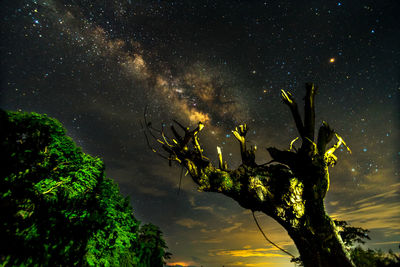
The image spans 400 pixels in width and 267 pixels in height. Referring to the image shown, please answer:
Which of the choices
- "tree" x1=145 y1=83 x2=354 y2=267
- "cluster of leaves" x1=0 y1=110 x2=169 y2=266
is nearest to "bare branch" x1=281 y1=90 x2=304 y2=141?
"tree" x1=145 y1=83 x2=354 y2=267

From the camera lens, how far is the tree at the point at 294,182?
7.63 m

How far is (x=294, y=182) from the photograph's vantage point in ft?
28.6

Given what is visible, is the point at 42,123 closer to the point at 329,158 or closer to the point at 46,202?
the point at 46,202

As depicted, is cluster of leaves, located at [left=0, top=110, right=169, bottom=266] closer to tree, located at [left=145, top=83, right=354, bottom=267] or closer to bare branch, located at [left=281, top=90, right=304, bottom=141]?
tree, located at [left=145, top=83, right=354, bottom=267]

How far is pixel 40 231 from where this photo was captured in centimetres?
503

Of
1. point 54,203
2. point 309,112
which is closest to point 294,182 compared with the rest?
point 309,112

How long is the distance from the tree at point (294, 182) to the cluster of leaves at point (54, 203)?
12.6ft

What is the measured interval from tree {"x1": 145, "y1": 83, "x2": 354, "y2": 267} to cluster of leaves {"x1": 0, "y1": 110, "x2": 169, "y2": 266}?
384cm

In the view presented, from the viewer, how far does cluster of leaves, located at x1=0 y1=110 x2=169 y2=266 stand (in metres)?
4.82

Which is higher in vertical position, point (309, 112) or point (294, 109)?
point (294, 109)

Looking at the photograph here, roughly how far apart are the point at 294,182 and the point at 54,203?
9554mm

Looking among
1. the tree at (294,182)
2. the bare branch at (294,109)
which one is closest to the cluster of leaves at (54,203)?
the tree at (294,182)

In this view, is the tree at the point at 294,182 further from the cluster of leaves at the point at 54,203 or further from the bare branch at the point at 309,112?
the cluster of leaves at the point at 54,203

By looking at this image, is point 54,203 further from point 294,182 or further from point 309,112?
point 309,112
